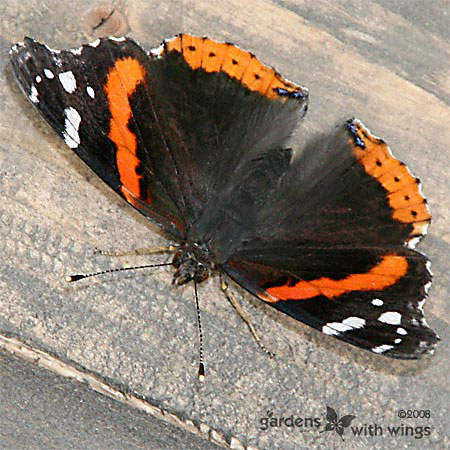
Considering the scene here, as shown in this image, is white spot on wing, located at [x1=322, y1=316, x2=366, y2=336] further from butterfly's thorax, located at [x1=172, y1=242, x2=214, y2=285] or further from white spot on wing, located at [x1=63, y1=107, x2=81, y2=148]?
white spot on wing, located at [x1=63, y1=107, x2=81, y2=148]

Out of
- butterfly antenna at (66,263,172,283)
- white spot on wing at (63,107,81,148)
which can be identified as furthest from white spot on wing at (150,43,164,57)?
butterfly antenna at (66,263,172,283)

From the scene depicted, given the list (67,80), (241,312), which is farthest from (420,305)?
(67,80)

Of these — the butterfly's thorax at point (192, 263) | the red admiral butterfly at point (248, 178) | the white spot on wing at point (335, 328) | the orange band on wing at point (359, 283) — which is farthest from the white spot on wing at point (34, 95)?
the white spot on wing at point (335, 328)

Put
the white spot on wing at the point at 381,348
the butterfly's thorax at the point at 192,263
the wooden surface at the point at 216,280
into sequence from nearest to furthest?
the white spot on wing at the point at 381,348 < the wooden surface at the point at 216,280 < the butterfly's thorax at the point at 192,263

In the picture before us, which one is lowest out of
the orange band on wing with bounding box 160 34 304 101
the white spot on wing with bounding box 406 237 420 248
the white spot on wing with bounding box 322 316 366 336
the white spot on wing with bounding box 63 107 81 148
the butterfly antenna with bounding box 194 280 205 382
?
the butterfly antenna with bounding box 194 280 205 382

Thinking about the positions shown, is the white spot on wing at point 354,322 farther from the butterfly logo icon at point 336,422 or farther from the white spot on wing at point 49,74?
the white spot on wing at point 49,74

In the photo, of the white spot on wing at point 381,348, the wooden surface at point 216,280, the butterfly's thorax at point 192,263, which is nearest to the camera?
the white spot on wing at point 381,348

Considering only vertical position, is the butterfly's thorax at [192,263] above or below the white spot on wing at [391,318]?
above
